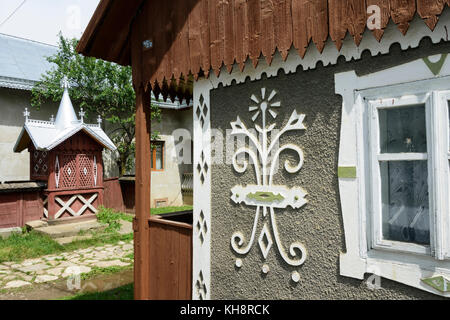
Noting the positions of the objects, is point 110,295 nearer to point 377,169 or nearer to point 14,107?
point 377,169

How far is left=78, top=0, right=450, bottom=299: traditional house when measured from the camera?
220 cm

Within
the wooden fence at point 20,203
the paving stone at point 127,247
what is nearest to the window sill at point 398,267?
the paving stone at point 127,247

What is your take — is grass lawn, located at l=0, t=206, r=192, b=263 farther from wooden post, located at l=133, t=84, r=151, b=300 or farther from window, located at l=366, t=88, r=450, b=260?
window, located at l=366, t=88, r=450, b=260

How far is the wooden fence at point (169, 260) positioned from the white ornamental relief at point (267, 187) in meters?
0.79

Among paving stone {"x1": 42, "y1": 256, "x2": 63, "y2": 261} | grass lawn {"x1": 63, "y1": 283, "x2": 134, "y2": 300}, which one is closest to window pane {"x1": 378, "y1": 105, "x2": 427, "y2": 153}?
grass lawn {"x1": 63, "y1": 283, "x2": 134, "y2": 300}

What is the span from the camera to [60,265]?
6.87 meters

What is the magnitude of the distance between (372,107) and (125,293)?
183 inches

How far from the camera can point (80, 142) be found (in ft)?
33.3

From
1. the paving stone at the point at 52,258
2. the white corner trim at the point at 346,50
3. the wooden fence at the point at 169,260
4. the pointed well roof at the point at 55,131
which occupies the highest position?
the pointed well roof at the point at 55,131

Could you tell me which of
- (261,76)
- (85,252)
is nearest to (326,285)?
(261,76)

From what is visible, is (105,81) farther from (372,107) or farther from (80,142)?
(372,107)

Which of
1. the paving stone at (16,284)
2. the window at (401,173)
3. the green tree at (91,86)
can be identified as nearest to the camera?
the window at (401,173)

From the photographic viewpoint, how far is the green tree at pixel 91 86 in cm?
1104

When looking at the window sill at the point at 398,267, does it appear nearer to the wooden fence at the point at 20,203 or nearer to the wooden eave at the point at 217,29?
the wooden eave at the point at 217,29
